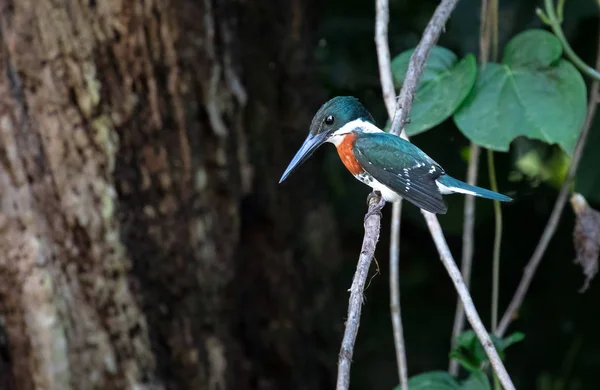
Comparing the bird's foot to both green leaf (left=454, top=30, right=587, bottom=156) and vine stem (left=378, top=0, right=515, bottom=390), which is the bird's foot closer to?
vine stem (left=378, top=0, right=515, bottom=390)

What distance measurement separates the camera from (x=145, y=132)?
2.09 metres

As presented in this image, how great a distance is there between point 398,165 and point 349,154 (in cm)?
14

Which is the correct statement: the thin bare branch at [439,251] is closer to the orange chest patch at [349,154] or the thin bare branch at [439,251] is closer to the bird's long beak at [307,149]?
the orange chest patch at [349,154]

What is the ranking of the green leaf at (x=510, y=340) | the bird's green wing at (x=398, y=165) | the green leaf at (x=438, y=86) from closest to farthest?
the bird's green wing at (x=398, y=165) < the green leaf at (x=510, y=340) < the green leaf at (x=438, y=86)

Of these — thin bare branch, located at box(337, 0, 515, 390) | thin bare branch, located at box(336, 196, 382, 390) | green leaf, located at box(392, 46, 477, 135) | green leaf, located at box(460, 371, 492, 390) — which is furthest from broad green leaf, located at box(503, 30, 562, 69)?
thin bare branch, located at box(336, 196, 382, 390)

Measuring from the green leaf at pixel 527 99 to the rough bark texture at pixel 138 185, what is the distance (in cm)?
72

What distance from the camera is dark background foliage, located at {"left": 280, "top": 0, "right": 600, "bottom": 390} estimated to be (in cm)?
241

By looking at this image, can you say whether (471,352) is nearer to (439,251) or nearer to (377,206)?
(439,251)

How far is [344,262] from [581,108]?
→ 1148 millimetres

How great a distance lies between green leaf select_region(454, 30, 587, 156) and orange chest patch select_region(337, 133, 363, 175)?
30 centimetres

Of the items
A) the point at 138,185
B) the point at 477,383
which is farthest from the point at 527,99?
the point at 138,185

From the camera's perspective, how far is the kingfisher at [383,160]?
1401 mm

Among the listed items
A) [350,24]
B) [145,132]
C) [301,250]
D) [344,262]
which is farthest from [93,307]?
[350,24]

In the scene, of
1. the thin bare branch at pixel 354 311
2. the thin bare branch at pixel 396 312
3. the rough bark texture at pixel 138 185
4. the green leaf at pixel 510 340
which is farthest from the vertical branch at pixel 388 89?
the rough bark texture at pixel 138 185
